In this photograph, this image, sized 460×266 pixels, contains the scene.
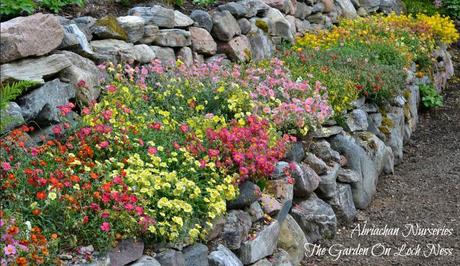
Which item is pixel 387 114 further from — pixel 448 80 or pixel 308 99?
pixel 448 80

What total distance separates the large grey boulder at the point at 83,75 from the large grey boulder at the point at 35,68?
0.10 meters

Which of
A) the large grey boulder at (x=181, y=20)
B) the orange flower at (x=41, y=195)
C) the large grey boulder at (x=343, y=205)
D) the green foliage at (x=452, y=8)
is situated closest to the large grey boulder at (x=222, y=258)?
the orange flower at (x=41, y=195)

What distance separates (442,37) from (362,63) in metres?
3.95

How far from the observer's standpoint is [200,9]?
24.6 feet

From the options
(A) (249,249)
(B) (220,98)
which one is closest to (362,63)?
(B) (220,98)

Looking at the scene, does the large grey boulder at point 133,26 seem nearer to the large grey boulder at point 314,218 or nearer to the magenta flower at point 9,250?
the large grey boulder at point 314,218

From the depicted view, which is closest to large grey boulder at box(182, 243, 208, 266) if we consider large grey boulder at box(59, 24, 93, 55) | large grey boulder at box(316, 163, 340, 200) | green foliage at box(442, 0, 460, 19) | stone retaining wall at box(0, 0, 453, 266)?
stone retaining wall at box(0, 0, 453, 266)

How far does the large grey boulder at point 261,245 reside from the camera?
14.9 ft

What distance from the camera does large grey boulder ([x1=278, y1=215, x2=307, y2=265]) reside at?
5289 millimetres

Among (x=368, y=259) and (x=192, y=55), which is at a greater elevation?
(x=192, y=55)

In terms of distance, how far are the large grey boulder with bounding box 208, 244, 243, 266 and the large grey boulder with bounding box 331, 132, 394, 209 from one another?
253cm

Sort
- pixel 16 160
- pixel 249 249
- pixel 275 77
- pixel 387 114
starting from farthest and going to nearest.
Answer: pixel 387 114 → pixel 275 77 → pixel 249 249 → pixel 16 160

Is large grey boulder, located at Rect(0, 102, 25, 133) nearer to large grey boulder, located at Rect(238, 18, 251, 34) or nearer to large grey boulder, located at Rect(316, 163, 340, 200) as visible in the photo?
large grey boulder, located at Rect(316, 163, 340, 200)

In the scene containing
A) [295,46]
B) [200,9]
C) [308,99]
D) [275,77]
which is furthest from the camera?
[295,46]
